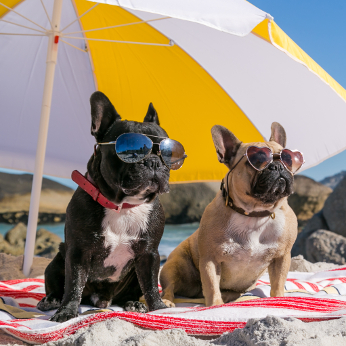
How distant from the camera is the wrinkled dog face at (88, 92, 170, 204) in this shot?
74.7 inches

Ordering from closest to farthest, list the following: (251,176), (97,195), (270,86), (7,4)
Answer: (97,195) < (251,176) < (270,86) < (7,4)

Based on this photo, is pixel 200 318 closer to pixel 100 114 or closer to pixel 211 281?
pixel 211 281

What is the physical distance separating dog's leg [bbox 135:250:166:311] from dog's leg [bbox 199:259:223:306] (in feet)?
1.09

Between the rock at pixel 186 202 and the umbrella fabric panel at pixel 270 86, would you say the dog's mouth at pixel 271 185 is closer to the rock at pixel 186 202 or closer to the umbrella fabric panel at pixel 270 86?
the umbrella fabric panel at pixel 270 86

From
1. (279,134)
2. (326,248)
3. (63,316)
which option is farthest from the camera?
(326,248)

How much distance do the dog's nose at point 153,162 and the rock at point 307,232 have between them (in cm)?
753

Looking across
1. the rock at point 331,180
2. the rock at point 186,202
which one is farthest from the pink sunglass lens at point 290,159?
the rock at point 331,180

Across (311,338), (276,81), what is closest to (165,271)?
(311,338)

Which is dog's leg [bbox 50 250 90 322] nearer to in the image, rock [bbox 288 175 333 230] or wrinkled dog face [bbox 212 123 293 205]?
wrinkled dog face [bbox 212 123 293 205]

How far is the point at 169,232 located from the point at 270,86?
9647 millimetres

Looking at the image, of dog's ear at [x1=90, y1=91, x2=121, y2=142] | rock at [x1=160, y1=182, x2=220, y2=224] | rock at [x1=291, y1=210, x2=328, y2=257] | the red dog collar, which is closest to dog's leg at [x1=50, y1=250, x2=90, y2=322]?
the red dog collar

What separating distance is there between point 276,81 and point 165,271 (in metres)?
1.71

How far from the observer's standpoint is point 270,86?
10.6ft

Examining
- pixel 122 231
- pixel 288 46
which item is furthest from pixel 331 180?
pixel 122 231
